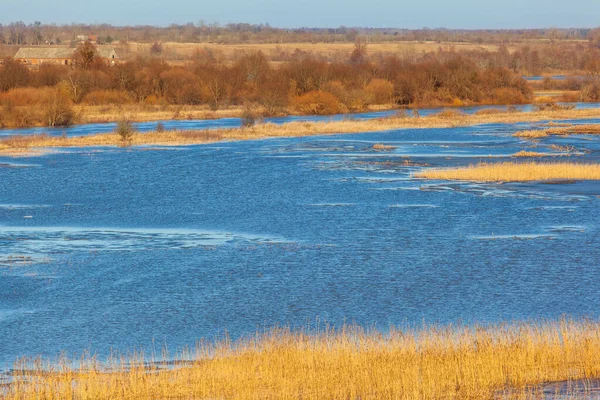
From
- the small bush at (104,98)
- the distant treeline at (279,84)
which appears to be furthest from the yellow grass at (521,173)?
the small bush at (104,98)

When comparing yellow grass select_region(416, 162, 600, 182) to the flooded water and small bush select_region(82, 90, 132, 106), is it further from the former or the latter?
small bush select_region(82, 90, 132, 106)

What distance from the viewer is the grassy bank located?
50.8 metres

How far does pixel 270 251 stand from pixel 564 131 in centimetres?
3709

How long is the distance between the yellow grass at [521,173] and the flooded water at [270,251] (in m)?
1.33

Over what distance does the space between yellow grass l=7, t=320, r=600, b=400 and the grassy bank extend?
35775 mm

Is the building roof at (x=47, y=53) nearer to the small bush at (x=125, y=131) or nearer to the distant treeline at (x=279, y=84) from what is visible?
the distant treeline at (x=279, y=84)

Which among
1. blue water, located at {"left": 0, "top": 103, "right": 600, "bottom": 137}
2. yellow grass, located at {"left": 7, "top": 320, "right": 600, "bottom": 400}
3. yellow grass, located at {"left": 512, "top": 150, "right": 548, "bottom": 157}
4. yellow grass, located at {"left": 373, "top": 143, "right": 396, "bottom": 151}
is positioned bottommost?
blue water, located at {"left": 0, "top": 103, "right": 600, "bottom": 137}

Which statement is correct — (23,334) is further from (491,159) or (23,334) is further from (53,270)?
(491,159)

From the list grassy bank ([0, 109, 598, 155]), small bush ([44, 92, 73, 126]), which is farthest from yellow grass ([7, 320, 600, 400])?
small bush ([44, 92, 73, 126])

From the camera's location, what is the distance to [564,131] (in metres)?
55.7

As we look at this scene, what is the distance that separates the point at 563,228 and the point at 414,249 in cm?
498

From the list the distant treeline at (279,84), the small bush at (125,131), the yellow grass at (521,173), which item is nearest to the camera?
the yellow grass at (521,173)

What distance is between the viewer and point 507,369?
12.4 meters

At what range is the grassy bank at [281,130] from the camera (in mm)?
50781
